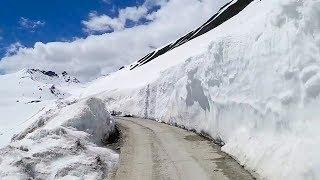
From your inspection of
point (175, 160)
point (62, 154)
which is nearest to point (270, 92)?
point (175, 160)

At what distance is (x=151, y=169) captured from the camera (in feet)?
68.7

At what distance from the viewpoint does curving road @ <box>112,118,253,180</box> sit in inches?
774

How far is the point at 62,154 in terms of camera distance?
21594mm

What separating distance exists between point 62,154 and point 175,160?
4.94 metres

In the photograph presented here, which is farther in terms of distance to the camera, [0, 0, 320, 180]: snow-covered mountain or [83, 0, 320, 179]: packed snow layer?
[0, 0, 320, 180]: snow-covered mountain

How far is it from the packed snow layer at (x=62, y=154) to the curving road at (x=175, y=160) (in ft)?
3.40

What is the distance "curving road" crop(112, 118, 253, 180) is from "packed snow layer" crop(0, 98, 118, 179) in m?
1.04

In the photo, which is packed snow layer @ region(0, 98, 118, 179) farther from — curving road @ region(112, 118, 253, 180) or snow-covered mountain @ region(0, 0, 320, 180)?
curving road @ region(112, 118, 253, 180)

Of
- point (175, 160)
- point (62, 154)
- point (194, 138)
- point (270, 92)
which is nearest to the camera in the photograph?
point (270, 92)

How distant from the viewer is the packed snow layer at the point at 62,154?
63.8ft

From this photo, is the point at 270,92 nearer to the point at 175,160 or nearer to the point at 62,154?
the point at 175,160

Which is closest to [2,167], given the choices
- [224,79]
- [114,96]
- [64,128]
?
[64,128]

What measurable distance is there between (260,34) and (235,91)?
3.47 metres

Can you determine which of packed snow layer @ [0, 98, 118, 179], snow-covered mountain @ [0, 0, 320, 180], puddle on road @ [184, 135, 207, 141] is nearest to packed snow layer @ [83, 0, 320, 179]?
snow-covered mountain @ [0, 0, 320, 180]
